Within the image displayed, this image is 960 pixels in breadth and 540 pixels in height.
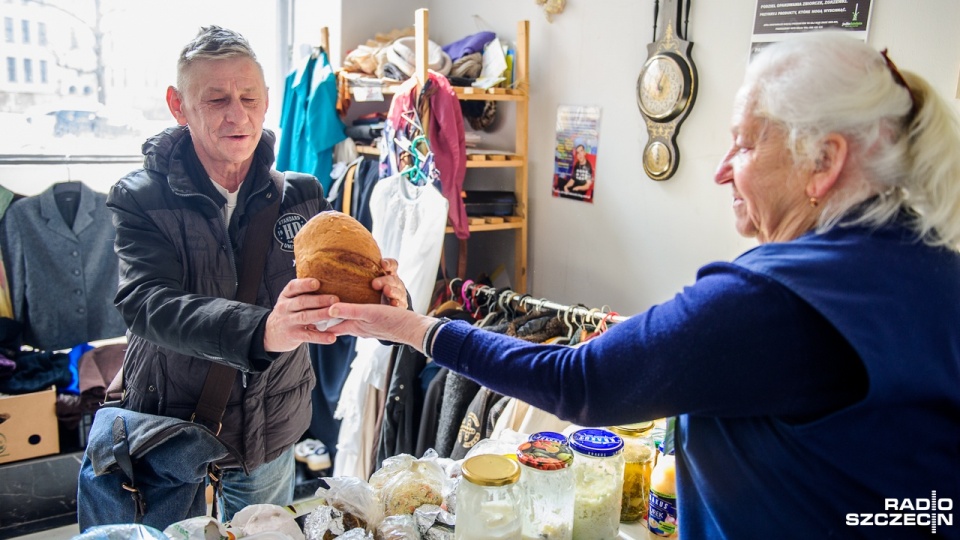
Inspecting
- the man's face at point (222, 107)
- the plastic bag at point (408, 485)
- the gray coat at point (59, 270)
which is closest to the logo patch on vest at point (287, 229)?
the man's face at point (222, 107)

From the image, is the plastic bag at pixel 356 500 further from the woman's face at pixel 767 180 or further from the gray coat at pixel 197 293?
the woman's face at pixel 767 180

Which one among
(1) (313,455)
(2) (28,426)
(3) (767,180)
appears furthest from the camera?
(1) (313,455)

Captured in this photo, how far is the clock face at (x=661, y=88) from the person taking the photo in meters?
2.31

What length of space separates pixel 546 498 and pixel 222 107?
1.06 m

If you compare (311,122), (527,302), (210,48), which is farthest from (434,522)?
(311,122)

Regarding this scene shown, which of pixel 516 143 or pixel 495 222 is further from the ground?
pixel 516 143

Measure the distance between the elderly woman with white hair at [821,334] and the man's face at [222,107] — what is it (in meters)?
0.96

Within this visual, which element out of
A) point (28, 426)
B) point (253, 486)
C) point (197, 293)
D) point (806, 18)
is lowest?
point (28, 426)

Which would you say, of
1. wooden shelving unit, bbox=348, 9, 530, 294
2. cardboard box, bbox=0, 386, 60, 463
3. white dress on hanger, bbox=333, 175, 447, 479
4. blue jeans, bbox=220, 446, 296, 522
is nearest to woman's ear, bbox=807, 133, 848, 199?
blue jeans, bbox=220, 446, 296, 522

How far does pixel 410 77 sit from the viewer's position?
9.89 ft

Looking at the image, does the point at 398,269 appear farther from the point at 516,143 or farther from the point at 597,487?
the point at 597,487

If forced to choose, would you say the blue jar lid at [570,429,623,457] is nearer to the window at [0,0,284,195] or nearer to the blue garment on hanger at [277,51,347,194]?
the blue garment on hanger at [277,51,347,194]

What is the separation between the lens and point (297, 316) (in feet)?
4.10

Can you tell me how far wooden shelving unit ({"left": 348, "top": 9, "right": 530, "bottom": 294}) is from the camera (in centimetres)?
279
